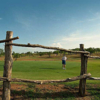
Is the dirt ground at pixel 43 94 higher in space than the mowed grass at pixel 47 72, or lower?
higher

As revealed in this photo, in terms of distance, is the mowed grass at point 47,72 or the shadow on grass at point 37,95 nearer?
the shadow on grass at point 37,95

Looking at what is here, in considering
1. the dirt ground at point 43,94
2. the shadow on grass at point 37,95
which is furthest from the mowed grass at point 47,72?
the shadow on grass at point 37,95

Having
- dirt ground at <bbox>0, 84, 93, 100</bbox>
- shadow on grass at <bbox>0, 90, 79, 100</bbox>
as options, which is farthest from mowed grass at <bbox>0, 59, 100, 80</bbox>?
shadow on grass at <bbox>0, 90, 79, 100</bbox>

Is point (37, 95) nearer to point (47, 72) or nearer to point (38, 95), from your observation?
point (38, 95)

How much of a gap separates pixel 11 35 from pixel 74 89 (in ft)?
12.7

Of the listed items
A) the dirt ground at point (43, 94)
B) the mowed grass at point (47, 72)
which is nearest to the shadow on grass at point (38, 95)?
the dirt ground at point (43, 94)

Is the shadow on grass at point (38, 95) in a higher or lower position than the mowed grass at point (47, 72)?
higher

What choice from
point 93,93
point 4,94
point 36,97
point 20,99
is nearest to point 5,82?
point 4,94

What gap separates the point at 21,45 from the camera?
413 cm

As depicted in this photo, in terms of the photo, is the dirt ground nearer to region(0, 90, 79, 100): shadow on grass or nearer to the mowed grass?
region(0, 90, 79, 100): shadow on grass

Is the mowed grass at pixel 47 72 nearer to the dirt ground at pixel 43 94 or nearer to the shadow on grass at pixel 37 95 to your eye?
the dirt ground at pixel 43 94

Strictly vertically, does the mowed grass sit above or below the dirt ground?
below

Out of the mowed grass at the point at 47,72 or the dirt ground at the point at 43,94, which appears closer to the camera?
the dirt ground at the point at 43,94

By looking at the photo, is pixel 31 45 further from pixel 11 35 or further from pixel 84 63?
pixel 84 63
